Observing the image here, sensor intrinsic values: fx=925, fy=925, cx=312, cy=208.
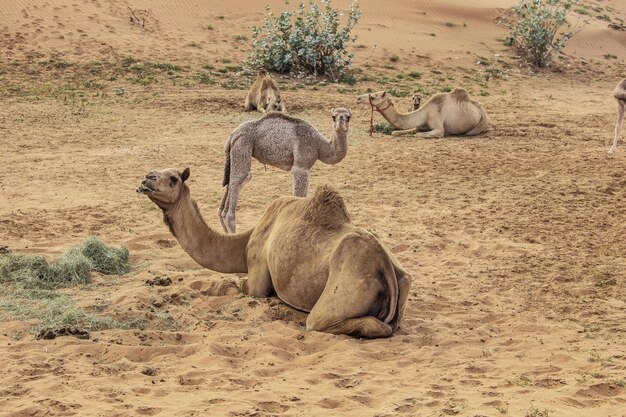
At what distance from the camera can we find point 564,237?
10258 millimetres

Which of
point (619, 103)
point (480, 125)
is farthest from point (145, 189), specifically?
point (480, 125)

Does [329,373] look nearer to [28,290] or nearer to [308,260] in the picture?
[308,260]

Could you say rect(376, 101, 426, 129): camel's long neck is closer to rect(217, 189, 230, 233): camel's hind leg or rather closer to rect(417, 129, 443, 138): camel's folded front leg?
rect(417, 129, 443, 138): camel's folded front leg

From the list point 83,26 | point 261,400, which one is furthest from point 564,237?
point 83,26

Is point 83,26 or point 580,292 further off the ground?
point 83,26

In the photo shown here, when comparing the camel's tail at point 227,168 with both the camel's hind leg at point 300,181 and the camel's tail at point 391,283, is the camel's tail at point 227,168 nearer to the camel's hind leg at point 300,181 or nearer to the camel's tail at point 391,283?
the camel's hind leg at point 300,181

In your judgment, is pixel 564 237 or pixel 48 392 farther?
pixel 564 237

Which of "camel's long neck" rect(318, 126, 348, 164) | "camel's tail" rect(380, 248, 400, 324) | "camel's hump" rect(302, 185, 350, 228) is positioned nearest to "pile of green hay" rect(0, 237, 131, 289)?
"camel's hump" rect(302, 185, 350, 228)

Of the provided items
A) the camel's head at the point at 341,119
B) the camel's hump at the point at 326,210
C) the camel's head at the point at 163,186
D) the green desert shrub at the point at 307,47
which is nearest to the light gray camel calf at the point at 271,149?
the camel's head at the point at 341,119

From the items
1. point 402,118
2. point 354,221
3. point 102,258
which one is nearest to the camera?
point 102,258

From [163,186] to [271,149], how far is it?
2.33 m

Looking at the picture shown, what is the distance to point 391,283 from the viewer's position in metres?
6.80

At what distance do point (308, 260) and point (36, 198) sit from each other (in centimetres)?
→ 568

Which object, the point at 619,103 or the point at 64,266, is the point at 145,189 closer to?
the point at 64,266
